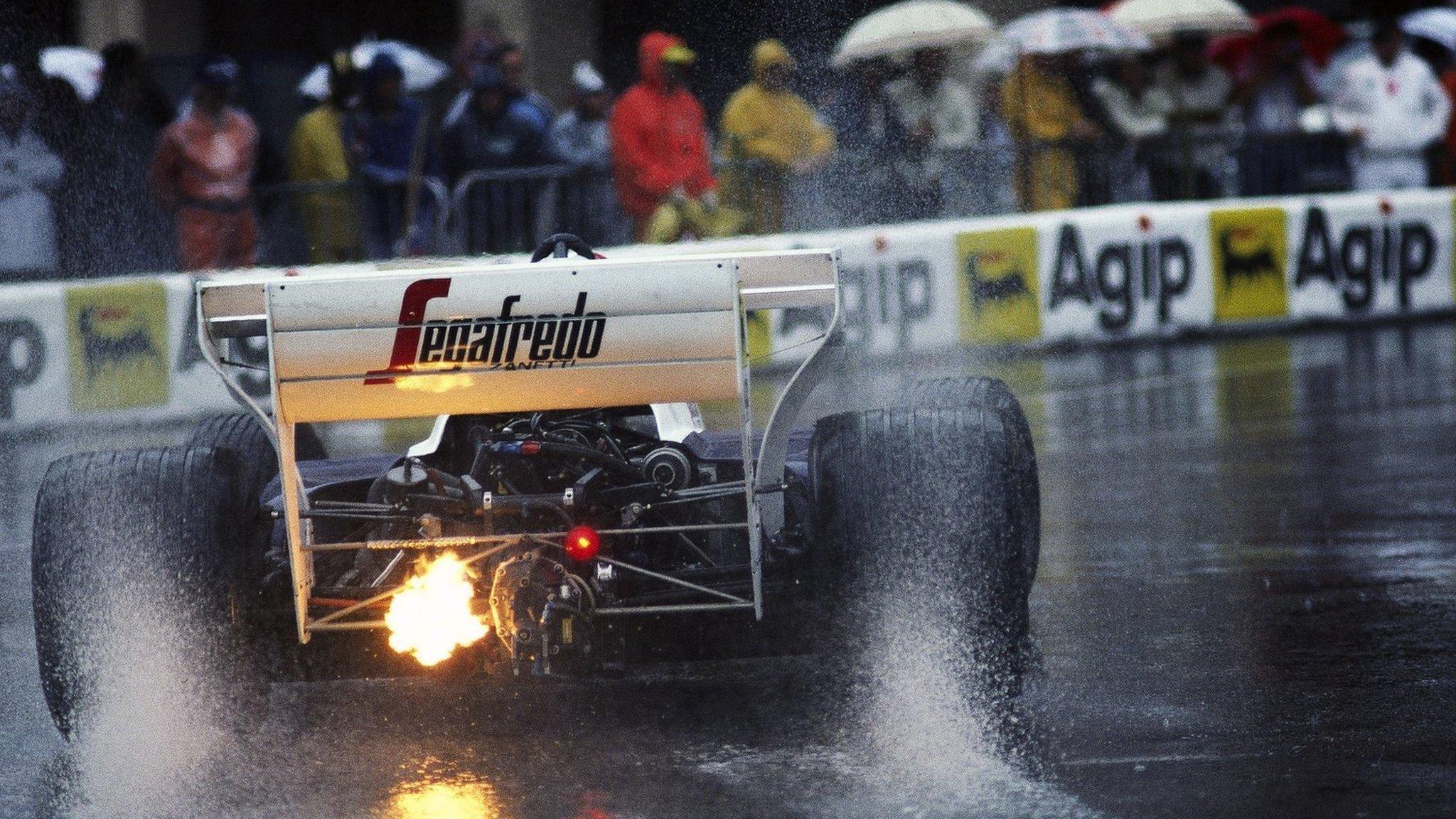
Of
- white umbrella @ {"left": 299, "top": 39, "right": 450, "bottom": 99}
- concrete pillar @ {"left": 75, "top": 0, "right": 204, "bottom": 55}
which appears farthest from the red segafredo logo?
concrete pillar @ {"left": 75, "top": 0, "right": 204, "bottom": 55}

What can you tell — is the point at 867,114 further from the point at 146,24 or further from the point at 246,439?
the point at 146,24

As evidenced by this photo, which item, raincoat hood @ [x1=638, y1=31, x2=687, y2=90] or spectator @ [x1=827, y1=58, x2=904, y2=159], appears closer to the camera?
raincoat hood @ [x1=638, y1=31, x2=687, y2=90]

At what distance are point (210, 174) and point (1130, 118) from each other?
742 cm

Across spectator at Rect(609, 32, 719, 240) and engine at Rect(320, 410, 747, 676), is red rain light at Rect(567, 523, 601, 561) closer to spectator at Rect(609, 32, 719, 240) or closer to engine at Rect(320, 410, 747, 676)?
engine at Rect(320, 410, 747, 676)

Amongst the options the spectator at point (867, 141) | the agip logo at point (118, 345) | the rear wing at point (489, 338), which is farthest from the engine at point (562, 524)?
Answer: the spectator at point (867, 141)

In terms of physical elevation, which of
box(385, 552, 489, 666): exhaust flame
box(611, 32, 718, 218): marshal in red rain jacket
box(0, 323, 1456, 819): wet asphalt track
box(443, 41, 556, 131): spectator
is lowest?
box(0, 323, 1456, 819): wet asphalt track

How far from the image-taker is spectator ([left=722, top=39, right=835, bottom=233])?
15898mm

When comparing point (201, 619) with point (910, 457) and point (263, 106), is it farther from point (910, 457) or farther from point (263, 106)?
point (263, 106)

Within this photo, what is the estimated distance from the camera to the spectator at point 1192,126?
1836 cm

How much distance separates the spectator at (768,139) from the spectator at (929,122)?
0.59 m

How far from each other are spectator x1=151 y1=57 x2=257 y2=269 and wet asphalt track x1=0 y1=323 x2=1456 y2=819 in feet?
20.7

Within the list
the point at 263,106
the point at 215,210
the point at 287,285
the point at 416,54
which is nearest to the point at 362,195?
the point at 215,210

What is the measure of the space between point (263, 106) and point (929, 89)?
7137 millimetres

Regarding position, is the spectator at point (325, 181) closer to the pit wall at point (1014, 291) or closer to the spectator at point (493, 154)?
the spectator at point (493, 154)
